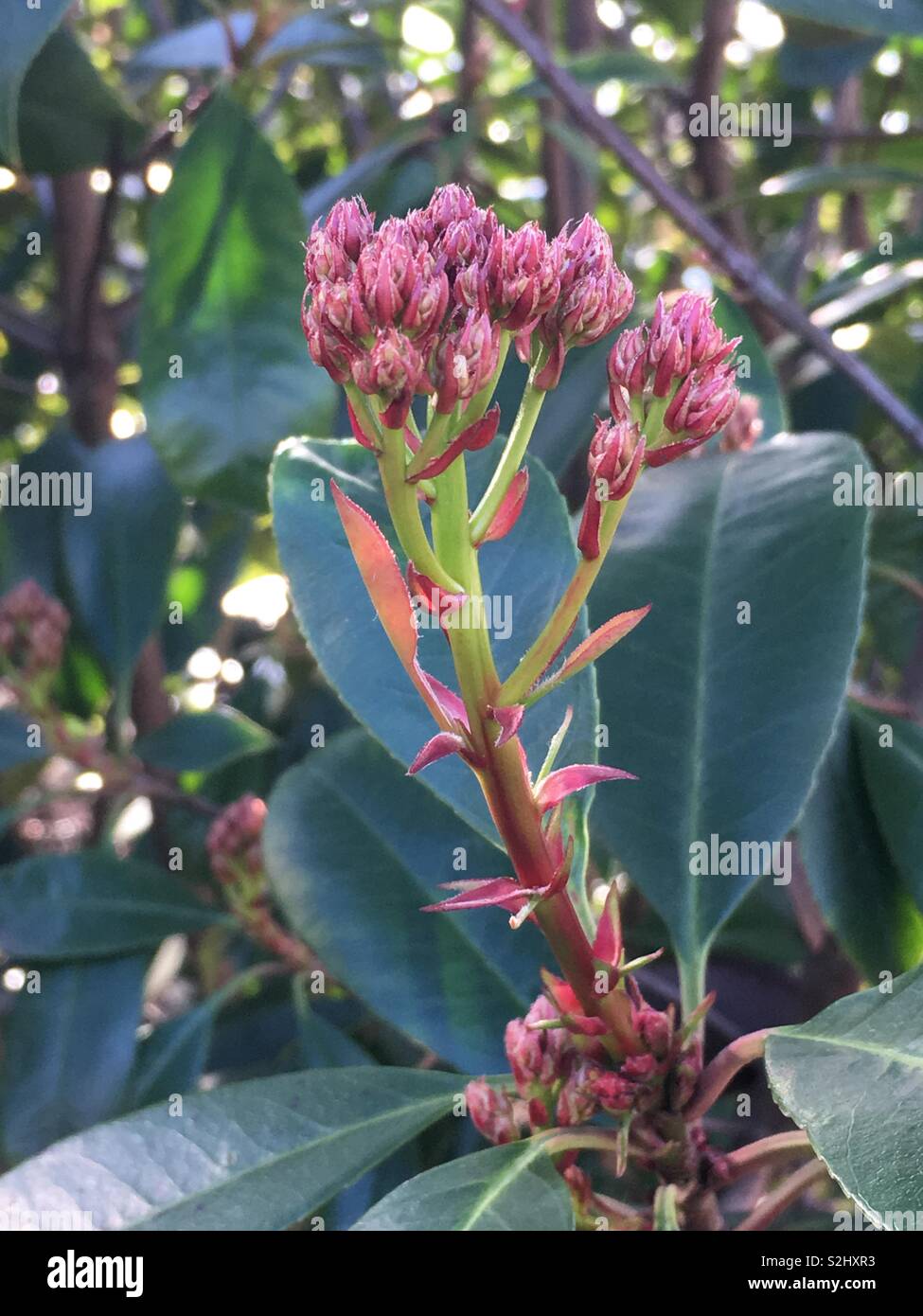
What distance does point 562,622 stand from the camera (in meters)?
0.52

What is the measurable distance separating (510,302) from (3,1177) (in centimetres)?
53

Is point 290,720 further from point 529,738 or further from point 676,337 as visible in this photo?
point 676,337

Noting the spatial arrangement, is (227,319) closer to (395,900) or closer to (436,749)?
(395,900)

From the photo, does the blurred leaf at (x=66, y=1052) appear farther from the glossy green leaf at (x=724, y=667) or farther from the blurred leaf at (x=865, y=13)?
the blurred leaf at (x=865, y=13)

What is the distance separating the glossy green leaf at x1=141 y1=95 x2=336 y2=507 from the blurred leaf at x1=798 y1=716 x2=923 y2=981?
1.80 ft

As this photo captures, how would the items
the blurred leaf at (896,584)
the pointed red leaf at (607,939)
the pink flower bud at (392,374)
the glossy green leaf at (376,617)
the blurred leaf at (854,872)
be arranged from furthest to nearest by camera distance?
Result: the blurred leaf at (896,584) < the blurred leaf at (854,872) < the glossy green leaf at (376,617) < the pointed red leaf at (607,939) < the pink flower bud at (392,374)

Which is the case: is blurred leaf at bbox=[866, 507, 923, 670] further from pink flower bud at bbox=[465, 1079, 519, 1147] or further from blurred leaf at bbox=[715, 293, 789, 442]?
pink flower bud at bbox=[465, 1079, 519, 1147]

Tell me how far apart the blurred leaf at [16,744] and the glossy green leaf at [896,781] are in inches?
38.0

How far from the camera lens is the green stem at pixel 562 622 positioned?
1.70 feet

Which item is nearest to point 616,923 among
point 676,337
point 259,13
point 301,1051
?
point 676,337

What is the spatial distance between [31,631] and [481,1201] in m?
0.97

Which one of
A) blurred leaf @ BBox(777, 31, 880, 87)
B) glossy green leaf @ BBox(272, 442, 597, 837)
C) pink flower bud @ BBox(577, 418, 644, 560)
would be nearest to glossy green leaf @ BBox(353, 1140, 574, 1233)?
glossy green leaf @ BBox(272, 442, 597, 837)

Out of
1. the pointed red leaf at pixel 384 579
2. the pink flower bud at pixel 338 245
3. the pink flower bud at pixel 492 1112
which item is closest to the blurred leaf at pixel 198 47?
the pink flower bud at pixel 338 245

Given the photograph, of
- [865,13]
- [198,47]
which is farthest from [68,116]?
[865,13]
